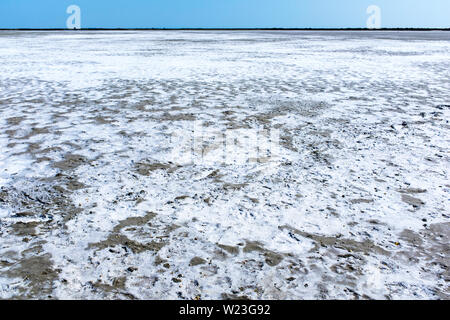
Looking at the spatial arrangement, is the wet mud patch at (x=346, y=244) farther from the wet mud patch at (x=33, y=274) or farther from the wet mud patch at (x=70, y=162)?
the wet mud patch at (x=70, y=162)

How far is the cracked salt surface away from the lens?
243 centimetres

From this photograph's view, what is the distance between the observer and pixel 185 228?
303cm

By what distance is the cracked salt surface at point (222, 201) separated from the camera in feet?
7.98

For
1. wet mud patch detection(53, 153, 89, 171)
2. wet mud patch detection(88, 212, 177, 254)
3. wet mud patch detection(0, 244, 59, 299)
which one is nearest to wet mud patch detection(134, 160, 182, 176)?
wet mud patch detection(53, 153, 89, 171)

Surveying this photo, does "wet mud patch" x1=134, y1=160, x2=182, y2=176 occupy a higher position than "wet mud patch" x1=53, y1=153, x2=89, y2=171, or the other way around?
"wet mud patch" x1=53, y1=153, x2=89, y2=171

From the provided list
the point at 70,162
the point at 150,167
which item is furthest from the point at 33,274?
the point at 70,162

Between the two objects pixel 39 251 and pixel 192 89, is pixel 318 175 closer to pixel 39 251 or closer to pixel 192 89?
pixel 39 251

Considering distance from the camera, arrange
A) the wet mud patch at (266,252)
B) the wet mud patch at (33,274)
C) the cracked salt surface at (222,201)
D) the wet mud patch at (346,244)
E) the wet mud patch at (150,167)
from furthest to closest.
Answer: the wet mud patch at (150,167), the wet mud patch at (346,244), the wet mud patch at (266,252), the cracked salt surface at (222,201), the wet mud patch at (33,274)

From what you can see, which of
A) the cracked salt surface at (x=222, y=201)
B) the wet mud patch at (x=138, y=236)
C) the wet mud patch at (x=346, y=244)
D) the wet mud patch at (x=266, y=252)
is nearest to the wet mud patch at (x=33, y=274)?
the cracked salt surface at (x=222, y=201)

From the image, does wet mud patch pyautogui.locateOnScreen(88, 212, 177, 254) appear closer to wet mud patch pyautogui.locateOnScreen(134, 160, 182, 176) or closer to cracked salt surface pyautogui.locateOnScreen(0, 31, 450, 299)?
cracked salt surface pyautogui.locateOnScreen(0, 31, 450, 299)

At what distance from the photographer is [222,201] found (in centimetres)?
348
